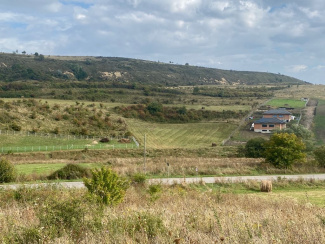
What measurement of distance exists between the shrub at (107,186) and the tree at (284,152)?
60.4ft

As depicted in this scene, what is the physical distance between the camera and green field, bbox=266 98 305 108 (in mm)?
91506

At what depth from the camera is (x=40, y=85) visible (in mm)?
96500

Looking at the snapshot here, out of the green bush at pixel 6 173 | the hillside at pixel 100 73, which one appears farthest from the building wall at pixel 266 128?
the hillside at pixel 100 73

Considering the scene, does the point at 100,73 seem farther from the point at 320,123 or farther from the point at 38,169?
the point at 38,169

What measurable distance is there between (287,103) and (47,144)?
68676 mm

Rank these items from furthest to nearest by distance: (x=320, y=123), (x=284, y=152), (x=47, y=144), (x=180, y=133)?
1. (x=320, y=123)
2. (x=180, y=133)
3. (x=47, y=144)
4. (x=284, y=152)

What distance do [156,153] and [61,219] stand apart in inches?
1476

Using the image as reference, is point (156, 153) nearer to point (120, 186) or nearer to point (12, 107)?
point (12, 107)

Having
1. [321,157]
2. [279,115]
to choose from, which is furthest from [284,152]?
[279,115]

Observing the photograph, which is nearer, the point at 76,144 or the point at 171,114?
the point at 76,144

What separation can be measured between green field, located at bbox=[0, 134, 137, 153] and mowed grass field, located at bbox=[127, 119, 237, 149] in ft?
21.1

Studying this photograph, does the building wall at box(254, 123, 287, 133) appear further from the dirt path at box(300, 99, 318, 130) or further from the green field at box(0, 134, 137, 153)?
the green field at box(0, 134, 137, 153)

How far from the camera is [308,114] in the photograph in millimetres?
79312

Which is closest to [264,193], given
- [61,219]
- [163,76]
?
[61,219]
